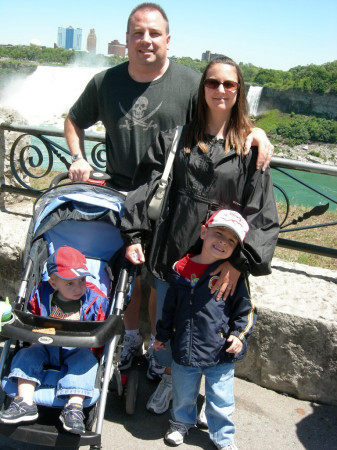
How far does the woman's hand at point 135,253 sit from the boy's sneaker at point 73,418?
0.84 meters

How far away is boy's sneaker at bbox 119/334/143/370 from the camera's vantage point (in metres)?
3.31

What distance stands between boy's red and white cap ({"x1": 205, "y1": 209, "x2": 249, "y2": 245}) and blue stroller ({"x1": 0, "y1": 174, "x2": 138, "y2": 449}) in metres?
0.65

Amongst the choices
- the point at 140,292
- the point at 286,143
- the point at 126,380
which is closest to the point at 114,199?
the point at 140,292

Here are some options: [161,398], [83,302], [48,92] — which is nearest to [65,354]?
[83,302]

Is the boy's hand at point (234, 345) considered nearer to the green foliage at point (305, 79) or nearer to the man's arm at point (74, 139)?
the man's arm at point (74, 139)

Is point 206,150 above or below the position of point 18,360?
above

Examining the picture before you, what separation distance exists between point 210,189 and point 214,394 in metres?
1.21

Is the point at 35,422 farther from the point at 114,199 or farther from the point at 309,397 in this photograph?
the point at 309,397

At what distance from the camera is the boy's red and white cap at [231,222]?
2250 mm

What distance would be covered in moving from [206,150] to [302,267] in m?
1.67

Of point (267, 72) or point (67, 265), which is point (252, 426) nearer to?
point (67, 265)

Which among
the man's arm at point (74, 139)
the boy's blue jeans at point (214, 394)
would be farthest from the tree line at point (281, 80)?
the boy's blue jeans at point (214, 394)

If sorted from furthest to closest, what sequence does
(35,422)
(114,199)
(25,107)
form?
(25,107) < (114,199) < (35,422)

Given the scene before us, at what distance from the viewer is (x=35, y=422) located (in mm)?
2158
